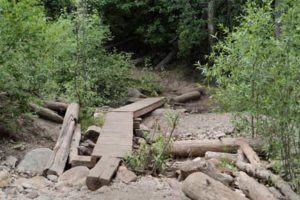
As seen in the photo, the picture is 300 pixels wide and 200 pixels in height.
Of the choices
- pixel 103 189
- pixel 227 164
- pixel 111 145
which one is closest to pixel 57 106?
pixel 111 145

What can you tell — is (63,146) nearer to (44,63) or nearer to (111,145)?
(111,145)

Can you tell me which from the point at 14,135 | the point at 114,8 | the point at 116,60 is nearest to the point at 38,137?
the point at 14,135

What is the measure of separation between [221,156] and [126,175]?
5.25 feet

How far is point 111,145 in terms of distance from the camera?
19.9 ft

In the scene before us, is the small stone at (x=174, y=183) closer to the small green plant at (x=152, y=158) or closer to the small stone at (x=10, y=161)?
the small green plant at (x=152, y=158)

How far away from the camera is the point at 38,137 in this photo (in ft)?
22.7

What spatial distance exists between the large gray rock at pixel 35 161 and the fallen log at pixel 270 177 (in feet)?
8.76

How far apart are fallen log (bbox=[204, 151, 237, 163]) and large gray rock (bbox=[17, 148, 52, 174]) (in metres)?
2.31

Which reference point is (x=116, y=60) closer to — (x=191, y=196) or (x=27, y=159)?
(x=27, y=159)

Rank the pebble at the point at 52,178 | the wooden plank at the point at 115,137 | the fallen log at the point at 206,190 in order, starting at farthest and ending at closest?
the wooden plank at the point at 115,137
the pebble at the point at 52,178
the fallen log at the point at 206,190

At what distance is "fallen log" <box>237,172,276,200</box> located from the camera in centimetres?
429

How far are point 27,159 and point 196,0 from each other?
10.3 m

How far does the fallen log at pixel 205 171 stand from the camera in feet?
15.5

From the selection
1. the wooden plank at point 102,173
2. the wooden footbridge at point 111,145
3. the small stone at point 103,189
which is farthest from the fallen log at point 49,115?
the small stone at point 103,189
